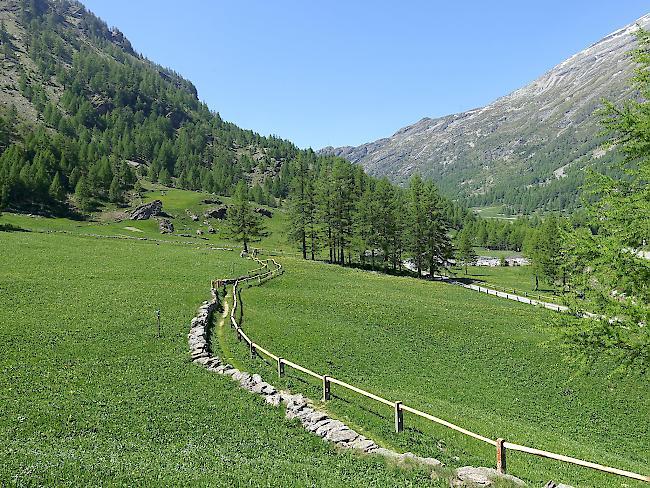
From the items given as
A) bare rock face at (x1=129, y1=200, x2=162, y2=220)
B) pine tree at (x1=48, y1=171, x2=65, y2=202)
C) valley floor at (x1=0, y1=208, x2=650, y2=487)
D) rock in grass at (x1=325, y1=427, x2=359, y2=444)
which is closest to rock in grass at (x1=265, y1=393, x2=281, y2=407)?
valley floor at (x1=0, y1=208, x2=650, y2=487)

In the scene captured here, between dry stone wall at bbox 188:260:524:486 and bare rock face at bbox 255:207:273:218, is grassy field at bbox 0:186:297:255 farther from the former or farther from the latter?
dry stone wall at bbox 188:260:524:486

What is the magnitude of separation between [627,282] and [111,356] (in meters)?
24.4

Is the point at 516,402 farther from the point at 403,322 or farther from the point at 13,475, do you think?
the point at 13,475

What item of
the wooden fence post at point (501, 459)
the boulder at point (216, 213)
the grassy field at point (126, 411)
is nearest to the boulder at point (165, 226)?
the boulder at point (216, 213)

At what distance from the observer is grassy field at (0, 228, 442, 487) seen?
1134 cm

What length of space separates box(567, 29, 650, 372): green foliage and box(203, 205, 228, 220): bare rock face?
13464 cm

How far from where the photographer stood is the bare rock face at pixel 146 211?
→ 125812mm

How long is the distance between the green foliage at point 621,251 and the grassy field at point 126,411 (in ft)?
29.8

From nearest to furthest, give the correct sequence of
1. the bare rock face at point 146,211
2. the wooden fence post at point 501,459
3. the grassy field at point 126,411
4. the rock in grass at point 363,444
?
the grassy field at point 126,411 < the wooden fence post at point 501,459 < the rock in grass at point 363,444 < the bare rock face at point 146,211

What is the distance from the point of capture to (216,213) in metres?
146

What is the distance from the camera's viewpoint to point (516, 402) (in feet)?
85.9

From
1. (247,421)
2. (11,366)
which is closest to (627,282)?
(247,421)

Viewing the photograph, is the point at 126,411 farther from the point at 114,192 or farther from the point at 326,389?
the point at 114,192

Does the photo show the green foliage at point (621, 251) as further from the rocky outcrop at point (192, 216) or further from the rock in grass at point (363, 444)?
the rocky outcrop at point (192, 216)
